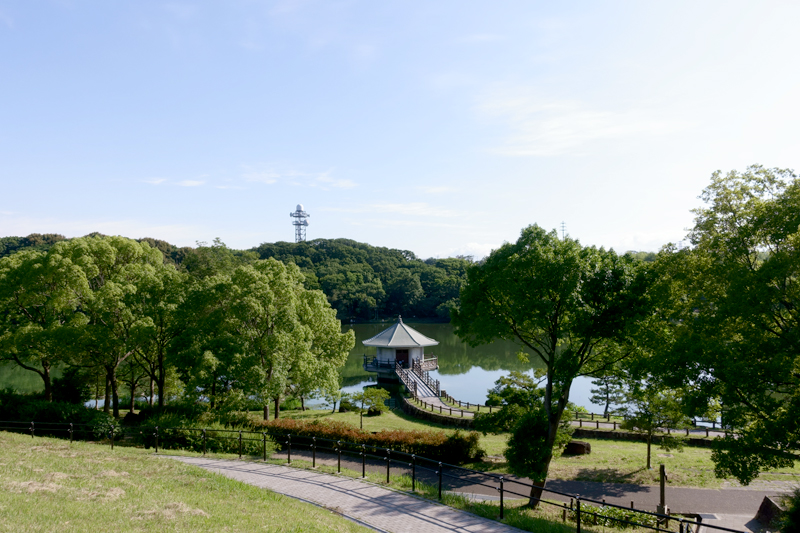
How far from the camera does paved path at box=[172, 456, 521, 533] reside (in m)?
9.14

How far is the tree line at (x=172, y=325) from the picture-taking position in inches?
768

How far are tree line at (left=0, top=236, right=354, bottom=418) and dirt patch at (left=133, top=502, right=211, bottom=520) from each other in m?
10.7

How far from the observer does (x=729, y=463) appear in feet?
32.9

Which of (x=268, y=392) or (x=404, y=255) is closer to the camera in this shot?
(x=268, y=392)

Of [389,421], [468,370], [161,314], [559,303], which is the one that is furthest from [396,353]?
[559,303]

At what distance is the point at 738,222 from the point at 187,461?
49.6 feet

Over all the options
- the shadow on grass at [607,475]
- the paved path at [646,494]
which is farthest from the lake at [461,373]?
the paved path at [646,494]

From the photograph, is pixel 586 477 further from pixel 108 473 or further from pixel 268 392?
pixel 108 473

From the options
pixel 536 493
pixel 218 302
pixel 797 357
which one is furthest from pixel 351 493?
pixel 218 302

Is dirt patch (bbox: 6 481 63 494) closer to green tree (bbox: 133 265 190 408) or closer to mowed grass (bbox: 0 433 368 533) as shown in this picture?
mowed grass (bbox: 0 433 368 533)

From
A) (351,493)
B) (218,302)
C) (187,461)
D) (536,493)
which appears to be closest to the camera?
(351,493)

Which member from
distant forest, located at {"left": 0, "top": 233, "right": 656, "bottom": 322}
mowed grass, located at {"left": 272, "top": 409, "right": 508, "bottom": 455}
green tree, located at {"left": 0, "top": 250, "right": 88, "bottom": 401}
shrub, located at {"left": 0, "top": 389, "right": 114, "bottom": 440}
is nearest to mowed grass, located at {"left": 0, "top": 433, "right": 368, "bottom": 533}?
shrub, located at {"left": 0, "top": 389, "right": 114, "bottom": 440}

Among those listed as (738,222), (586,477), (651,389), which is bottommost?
(586,477)

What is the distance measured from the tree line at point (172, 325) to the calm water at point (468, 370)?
1735 centimetres
